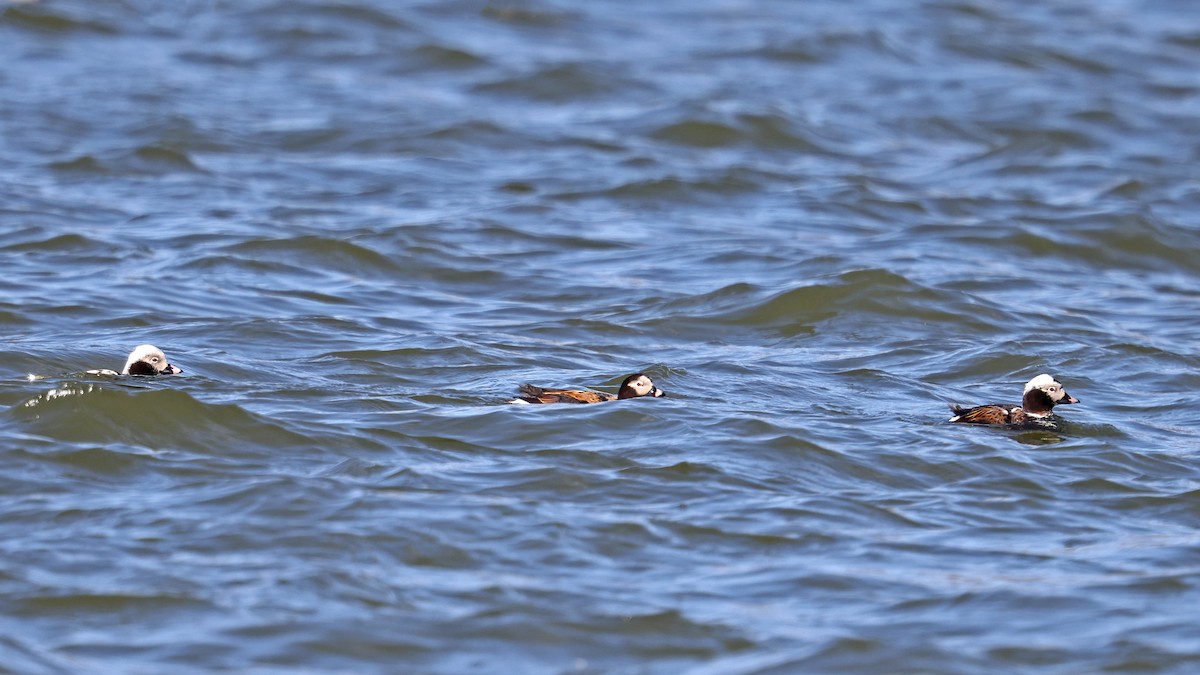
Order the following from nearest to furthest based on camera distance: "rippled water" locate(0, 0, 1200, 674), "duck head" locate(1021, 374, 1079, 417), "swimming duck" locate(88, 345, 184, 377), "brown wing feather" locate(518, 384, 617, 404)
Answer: "rippled water" locate(0, 0, 1200, 674), "brown wing feather" locate(518, 384, 617, 404), "swimming duck" locate(88, 345, 184, 377), "duck head" locate(1021, 374, 1079, 417)

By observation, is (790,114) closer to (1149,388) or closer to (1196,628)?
(1149,388)

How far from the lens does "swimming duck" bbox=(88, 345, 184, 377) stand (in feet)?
35.2

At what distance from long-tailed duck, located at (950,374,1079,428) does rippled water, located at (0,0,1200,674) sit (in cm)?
26

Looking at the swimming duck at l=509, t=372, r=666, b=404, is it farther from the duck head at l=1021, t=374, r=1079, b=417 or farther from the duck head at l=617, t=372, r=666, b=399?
the duck head at l=1021, t=374, r=1079, b=417

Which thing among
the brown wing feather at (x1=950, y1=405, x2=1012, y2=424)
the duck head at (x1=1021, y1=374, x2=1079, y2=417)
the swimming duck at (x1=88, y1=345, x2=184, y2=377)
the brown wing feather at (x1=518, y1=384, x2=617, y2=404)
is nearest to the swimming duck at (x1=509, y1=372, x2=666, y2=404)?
the brown wing feather at (x1=518, y1=384, x2=617, y2=404)

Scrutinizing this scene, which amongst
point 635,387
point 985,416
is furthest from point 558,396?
point 985,416

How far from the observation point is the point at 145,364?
10.8m

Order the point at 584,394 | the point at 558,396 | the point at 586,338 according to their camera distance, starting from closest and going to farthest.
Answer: the point at 558,396
the point at 584,394
the point at 586,338

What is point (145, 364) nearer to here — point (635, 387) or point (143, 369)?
point (143, 369)

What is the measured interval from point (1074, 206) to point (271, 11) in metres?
12.7

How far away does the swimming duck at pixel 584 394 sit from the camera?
10656 mm

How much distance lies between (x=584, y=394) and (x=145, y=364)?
2717 mm

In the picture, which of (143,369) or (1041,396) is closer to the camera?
(143,369)

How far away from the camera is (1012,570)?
8.39 meters
